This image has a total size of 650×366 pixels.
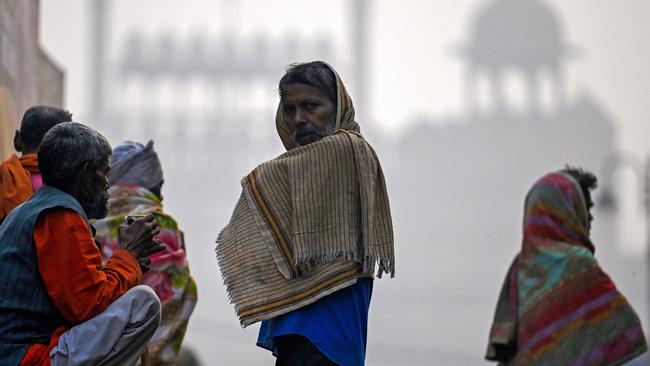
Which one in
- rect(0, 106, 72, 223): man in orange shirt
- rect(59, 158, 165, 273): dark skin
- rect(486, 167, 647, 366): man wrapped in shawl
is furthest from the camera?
rect(486, 167, 647, 366): man wrapped in shawl

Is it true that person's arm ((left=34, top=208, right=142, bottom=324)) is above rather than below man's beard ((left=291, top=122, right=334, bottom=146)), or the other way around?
below

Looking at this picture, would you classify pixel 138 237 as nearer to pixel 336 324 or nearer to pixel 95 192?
pixel 95 192

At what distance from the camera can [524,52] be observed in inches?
2643

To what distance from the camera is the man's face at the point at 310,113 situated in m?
4.12

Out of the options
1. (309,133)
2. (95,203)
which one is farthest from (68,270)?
(309,133)

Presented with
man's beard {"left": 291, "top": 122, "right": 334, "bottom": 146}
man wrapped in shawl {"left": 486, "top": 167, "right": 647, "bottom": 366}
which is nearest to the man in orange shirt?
man's beard {"left": 291, "top": 122, "right": 334, "bottom": 146}

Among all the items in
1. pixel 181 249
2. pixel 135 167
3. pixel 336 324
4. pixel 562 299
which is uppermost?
pixel 135 167

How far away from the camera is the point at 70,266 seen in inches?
138

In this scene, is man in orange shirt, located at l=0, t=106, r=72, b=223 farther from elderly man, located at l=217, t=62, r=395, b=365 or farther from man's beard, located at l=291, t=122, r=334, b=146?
man's beard, located at l=291, t=122, r=334, b=146

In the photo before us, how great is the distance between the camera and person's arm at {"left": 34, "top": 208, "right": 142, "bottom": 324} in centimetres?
351

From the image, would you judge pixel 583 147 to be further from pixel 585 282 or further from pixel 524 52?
pixel 585 282

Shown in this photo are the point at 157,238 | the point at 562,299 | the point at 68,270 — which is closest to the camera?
the point at 68,270

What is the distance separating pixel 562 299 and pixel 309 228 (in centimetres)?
219

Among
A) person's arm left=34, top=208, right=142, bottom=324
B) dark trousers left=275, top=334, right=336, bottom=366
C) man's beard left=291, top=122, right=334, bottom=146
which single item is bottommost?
dark trousers left=275, top=334, right=336, bottom=366
